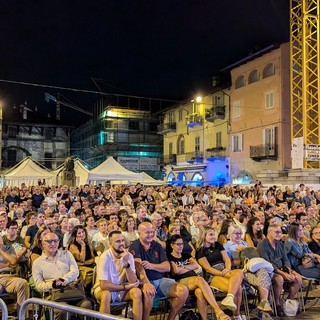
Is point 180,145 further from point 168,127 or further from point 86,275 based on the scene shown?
point 86,275

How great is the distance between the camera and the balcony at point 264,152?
95.3 ft

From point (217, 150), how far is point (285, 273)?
29.9 metres

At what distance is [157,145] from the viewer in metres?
52.4

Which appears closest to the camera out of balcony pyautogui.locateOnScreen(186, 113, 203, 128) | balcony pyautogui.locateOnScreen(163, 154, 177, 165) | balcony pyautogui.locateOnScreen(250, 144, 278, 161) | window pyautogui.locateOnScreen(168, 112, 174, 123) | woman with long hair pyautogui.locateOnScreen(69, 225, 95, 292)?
woman with long hair pyautogui.locateOnScreen(69, 225, 95, 292)

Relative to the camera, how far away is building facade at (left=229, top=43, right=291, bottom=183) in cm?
2858

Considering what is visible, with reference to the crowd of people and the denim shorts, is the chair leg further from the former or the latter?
the denim shorts

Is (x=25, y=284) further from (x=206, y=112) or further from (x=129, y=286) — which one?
(x=206, y=112)

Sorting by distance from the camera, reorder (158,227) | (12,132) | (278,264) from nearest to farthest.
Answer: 1. (278,264)
2. (158,227)
3. (12,132)

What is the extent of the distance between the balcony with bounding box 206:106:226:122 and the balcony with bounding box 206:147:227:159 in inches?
102

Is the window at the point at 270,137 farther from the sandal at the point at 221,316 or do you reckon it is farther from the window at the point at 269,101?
the sandal at the point at 221,316

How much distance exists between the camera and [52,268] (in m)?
5.19

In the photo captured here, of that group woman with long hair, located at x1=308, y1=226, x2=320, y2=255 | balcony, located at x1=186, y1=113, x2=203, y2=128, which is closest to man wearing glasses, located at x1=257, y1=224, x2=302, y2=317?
woman with long hair, located at x1=308, y1=226, x2=320, y2=255

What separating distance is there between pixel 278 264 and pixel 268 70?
25.4 m

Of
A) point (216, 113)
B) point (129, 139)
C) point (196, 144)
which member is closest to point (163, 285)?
point (216, 113)
